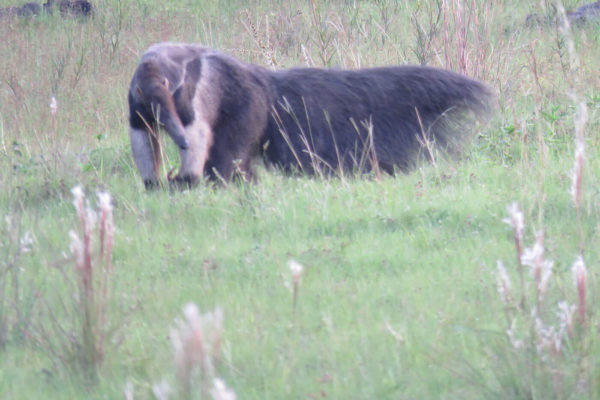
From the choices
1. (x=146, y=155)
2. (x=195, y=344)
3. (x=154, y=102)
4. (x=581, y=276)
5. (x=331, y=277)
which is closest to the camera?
(x=195, y=344)

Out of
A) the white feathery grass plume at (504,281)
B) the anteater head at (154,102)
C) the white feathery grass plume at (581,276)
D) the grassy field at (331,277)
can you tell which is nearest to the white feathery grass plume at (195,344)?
Answer: the grassy field at (331,277)

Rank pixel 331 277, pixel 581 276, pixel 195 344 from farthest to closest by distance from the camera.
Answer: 1. pixel 331 277
2. pixel 581 276
3. pixel 195 344

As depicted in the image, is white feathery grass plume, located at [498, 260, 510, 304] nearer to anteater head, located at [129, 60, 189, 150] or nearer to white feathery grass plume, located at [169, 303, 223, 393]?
white feathery grass plume, located at [169, 303, 223, 393]

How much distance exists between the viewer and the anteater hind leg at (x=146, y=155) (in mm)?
5385

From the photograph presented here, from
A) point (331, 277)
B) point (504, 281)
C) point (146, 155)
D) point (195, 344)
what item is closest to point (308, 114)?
point (146, 155)

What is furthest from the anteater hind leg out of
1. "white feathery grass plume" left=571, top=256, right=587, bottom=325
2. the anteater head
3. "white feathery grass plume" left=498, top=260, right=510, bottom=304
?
"white feathery grass plume" left=571, top=256, right=587, bottom=325

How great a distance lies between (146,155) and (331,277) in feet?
7.53

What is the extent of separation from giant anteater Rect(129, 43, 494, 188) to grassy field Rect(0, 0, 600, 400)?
0.21 m

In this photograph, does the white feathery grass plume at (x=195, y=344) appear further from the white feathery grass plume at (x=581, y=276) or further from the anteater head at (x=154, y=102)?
the anteater head at (x=154, y=102)

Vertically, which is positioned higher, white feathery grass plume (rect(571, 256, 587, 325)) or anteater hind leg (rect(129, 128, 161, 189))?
white feathery grass plume (rect(571, 256, 587, 325))

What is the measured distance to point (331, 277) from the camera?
361cm

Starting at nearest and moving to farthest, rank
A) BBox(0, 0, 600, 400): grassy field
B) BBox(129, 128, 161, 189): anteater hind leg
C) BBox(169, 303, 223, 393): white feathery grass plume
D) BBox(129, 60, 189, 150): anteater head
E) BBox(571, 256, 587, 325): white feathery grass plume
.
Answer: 1. BBox(169, 303, 223, 393): white feathery grass plume
2. BBox(571, 256, 587, 325): white feathery grass plume
3. BBox(0, 0, 600, 400): grassy field
4. BBox(129, 60, 189, 150): anteater head
5. BBox(129, 128, 161, 189): anteater hind leg

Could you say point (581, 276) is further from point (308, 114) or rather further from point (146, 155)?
point (308, 114)

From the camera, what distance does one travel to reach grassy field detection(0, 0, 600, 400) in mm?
2531
